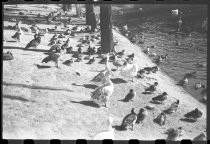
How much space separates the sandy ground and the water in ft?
9.87

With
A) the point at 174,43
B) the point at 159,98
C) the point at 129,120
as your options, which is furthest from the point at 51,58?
the point at 174,43

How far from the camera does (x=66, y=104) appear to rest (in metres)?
15.6

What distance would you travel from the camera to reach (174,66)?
26.2 meters

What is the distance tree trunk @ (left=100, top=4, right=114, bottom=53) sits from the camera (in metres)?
23.4

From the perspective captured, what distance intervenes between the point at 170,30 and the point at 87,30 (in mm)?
11332

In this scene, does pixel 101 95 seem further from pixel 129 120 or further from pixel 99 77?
pixel 99 77

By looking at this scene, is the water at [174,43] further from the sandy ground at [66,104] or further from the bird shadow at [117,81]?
the bird shadow at [117,81]

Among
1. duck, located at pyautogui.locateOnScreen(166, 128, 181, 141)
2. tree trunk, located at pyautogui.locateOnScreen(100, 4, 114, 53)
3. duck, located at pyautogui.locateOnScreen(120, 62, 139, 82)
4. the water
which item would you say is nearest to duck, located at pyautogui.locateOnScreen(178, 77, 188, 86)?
the water

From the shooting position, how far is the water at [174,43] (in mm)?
24531

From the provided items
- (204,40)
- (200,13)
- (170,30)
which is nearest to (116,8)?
(200,13)

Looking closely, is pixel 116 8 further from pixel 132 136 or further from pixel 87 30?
pixel 132 136

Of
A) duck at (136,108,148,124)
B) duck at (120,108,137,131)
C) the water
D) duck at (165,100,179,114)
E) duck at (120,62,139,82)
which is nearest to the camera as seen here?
duck at (120,108,137,131)

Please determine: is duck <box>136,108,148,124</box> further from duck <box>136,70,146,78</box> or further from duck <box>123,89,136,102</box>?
duck <box>136,70,146,78</box>

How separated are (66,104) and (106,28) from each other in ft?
30.7
